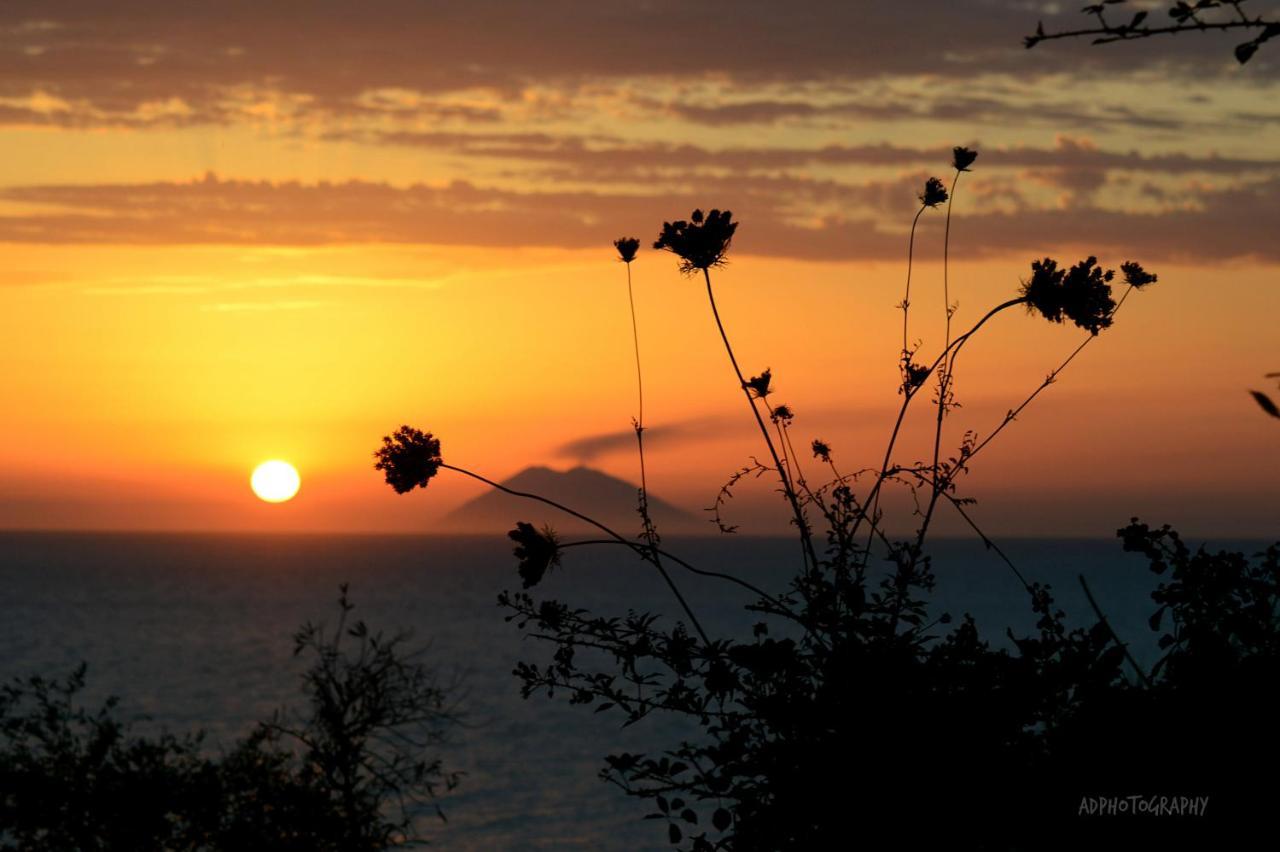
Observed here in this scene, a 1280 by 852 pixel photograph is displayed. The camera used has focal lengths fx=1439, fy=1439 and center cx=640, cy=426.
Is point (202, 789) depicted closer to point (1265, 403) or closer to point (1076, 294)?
point (1076, 294)

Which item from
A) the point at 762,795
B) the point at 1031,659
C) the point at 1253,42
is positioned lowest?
the point at 762,795

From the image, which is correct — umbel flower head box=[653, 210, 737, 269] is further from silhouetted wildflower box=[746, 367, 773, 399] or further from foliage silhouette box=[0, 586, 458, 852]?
foliage silhouette box=[0, 586, 458, 852]

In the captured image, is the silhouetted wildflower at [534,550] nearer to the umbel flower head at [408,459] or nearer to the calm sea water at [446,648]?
the umbel flower head at [408,459]

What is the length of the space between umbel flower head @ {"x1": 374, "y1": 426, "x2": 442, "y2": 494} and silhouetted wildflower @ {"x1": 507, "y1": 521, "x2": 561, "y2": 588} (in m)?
0.47

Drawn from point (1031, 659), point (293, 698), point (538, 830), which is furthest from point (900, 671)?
point (293, 698)

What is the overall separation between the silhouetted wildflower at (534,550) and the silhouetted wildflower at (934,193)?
79.4 inches

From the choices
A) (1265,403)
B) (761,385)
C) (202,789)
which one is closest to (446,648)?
(202,789)

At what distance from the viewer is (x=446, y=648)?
119 m

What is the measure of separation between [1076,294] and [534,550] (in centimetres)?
212

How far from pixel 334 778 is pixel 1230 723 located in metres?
20.7

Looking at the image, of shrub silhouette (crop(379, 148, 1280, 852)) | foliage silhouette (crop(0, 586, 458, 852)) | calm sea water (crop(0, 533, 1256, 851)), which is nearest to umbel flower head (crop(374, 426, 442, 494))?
shrub silhouette (crop(379, 148, 1280, 852))

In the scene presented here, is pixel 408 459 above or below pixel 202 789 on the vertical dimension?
above

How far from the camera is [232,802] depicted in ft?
76.0

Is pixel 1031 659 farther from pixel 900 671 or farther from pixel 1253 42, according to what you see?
pixel 1253 42
